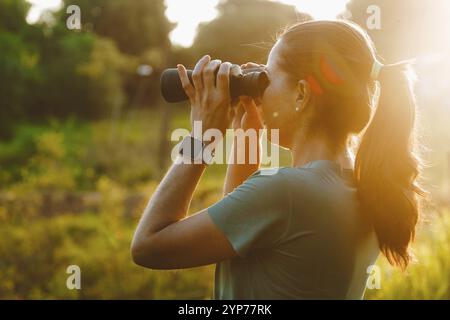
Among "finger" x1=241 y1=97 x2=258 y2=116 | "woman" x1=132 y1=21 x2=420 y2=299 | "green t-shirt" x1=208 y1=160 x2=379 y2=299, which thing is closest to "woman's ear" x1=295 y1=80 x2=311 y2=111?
"woman" x1=132 y1=21 x2=420 y2=299

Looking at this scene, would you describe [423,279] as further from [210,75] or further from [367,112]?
[210,75]

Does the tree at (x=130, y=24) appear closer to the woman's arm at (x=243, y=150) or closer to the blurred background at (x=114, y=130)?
the blurred background at (x=114, y=130)

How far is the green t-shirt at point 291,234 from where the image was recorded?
1191 mm

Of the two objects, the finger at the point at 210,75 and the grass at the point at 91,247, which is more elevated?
the finger at the point at 210,75

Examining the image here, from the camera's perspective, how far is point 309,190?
1.21 meters

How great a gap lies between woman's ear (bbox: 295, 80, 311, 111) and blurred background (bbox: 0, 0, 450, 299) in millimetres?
389

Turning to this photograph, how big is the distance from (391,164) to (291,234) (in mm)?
305

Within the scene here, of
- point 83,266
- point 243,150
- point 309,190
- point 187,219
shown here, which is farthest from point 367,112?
point 83,266

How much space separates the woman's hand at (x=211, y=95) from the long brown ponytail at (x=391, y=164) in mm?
337

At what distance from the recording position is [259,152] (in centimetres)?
167

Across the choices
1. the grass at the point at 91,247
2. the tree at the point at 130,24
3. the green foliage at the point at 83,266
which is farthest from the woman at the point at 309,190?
the tree at the point at 130,24

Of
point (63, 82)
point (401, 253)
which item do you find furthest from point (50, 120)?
point (401, 253)

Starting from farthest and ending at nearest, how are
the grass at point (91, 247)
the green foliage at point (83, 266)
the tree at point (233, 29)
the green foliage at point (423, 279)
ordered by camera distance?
the tree at point (233, 29) → the green foliage at point (83, 266) → the grass at point (91, 247) → the green foliage at point (423, 279)
